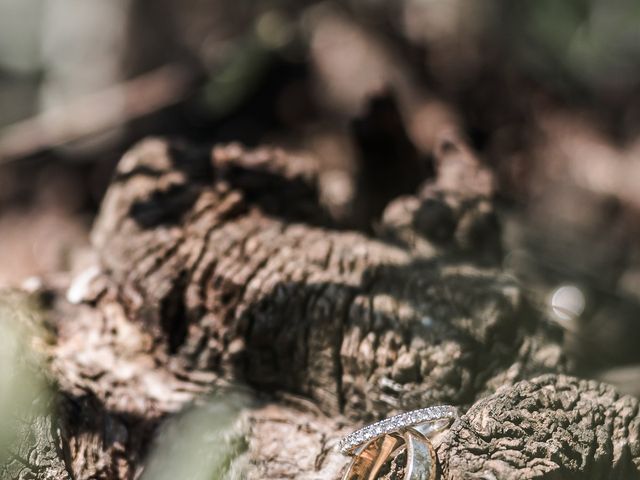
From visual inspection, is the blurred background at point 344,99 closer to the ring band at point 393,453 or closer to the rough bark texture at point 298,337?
the rough bark texture at point 298,337

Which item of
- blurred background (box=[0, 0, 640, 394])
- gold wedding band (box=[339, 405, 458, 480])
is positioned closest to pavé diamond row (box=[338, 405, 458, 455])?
gold wedding band (box=[339, 405, 458, 480])

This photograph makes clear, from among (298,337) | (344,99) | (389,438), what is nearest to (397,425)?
(389,438)

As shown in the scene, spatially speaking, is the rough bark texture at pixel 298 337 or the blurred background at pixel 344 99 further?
the blurred background at pixel 344 99

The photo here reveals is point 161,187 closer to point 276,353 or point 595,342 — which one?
point 276,353

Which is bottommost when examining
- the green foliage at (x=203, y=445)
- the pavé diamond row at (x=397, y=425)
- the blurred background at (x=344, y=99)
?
the green foliage at (x=203, y=445)

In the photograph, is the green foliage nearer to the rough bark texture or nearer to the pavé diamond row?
the rough bark texture

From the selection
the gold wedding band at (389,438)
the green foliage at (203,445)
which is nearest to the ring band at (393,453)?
the gold wedding band at (389,438)
